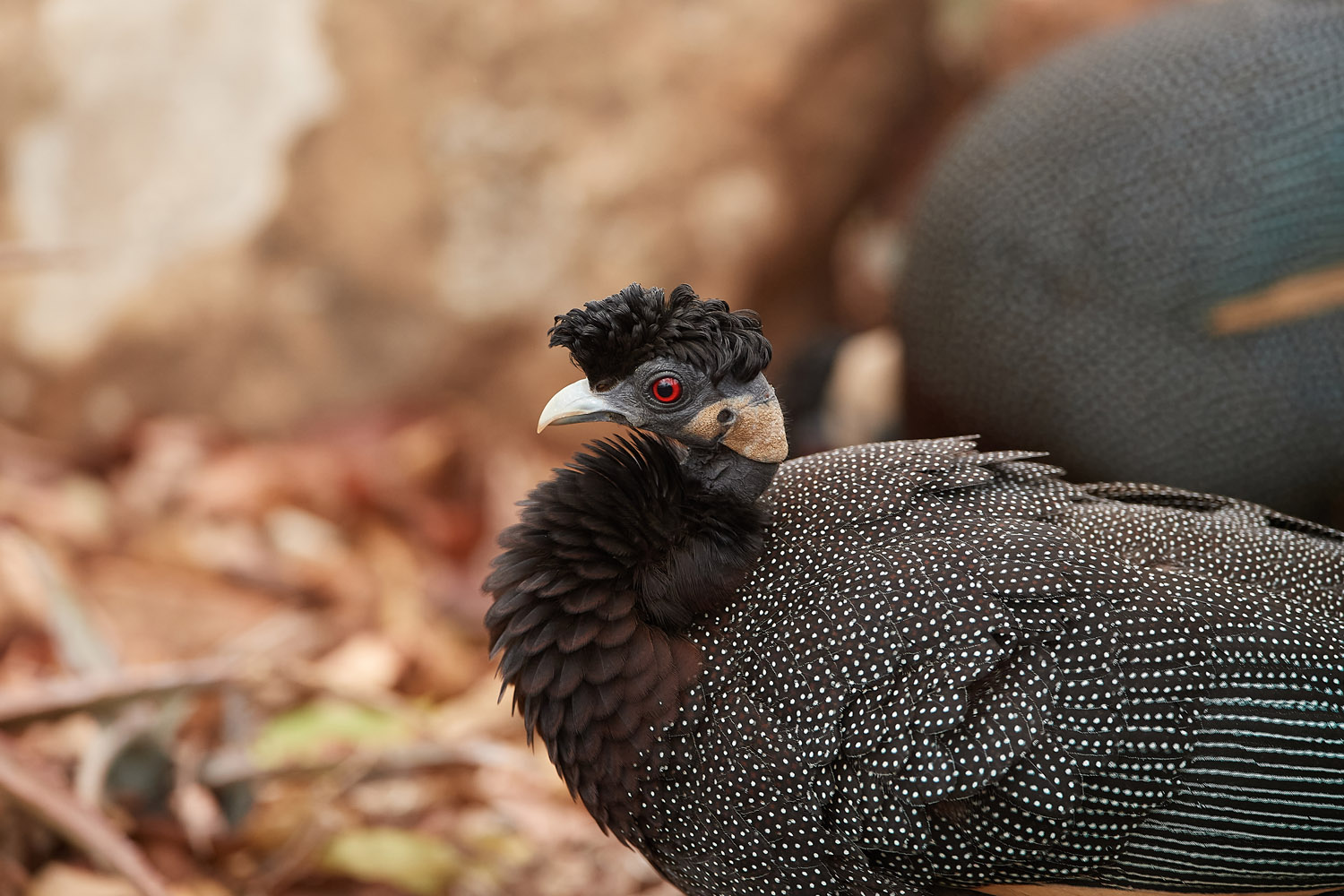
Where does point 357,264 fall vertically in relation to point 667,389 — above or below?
above

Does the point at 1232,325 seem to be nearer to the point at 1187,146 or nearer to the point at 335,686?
the point at 1187,146

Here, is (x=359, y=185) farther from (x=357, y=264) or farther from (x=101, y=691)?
(x=101, y=691)

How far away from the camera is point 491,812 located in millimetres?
2611

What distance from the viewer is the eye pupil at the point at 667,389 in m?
1.60

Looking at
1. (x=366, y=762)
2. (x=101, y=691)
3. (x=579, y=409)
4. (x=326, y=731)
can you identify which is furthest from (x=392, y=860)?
(x=579, y=409)

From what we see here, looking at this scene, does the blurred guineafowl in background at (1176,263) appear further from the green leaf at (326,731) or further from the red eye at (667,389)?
the green leaf at (326,731)

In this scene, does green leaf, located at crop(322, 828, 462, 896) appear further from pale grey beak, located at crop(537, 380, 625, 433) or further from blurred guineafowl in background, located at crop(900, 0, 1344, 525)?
blurred guineafowl in background, located at crop(900, 0, 1344, 525)

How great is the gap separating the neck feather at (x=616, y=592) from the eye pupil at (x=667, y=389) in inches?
4.9

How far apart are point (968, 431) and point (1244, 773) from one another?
105 centimetres

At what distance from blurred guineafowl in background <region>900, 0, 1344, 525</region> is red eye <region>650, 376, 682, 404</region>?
1.03 m

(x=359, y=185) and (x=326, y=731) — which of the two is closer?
(x=326, y=731)

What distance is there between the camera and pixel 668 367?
5.24ft

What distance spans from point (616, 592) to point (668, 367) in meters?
0.31

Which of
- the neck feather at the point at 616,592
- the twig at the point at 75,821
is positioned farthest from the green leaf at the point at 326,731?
the neck feather at the point at 616,592
